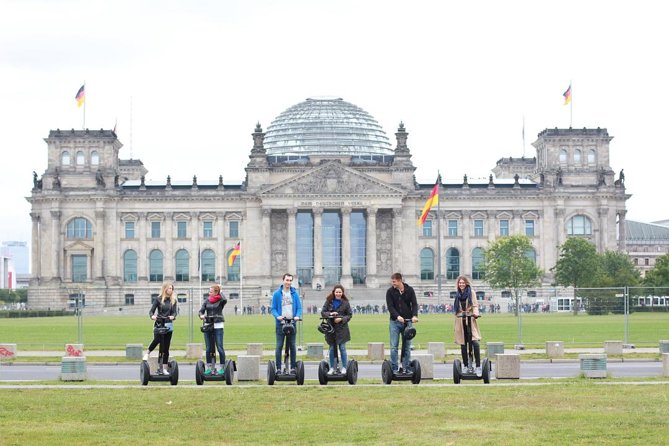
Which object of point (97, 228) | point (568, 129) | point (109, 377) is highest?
point (568, 129)

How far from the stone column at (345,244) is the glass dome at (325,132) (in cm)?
1545

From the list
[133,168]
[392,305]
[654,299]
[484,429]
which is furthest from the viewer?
[133,168]

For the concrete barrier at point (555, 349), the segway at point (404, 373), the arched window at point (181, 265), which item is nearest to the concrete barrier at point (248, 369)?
the segway at point (404, 373)

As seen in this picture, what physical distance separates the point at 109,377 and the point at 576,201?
135111 millimetres

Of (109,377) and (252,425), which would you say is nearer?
(252,425)

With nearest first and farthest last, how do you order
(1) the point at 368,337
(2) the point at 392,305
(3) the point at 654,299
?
(2) the point at 392,305 → (1) the point at 368,337 → (3) the point at 654,299

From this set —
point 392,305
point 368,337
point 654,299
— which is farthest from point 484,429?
point 654,299

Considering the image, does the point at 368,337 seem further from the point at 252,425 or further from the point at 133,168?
the point at 133,168

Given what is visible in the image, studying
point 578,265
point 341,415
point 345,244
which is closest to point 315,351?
point 341,415

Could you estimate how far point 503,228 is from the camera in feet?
565

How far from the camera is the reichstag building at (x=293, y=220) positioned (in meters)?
168

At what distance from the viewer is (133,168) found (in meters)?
198

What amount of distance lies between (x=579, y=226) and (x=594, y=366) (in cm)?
13520

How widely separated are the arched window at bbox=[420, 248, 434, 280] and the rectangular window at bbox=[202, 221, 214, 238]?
28123 mm
